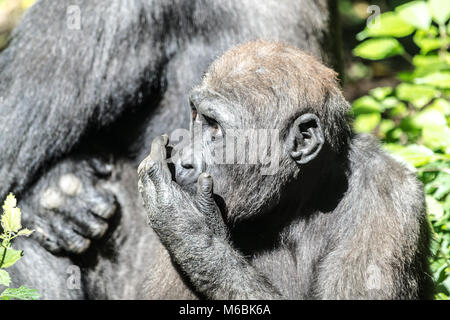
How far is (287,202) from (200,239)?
50 cm

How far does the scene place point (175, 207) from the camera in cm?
326

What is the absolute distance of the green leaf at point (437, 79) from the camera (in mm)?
4418

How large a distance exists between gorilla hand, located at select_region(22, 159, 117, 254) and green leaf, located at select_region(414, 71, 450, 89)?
77.3 inches

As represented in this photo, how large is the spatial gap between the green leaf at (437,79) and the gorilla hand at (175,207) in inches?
70.1

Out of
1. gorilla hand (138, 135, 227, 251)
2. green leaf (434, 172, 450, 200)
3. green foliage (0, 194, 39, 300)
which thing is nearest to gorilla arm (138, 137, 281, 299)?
gorilla hand (138, 135, 227, 251)

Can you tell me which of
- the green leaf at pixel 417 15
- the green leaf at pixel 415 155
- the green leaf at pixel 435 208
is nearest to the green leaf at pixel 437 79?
the green leaf at pixel 417 15

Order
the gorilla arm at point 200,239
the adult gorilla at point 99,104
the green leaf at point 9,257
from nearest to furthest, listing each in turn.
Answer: the green leaf at point 9,257, the gorilla arm at point 200,239, the adult gorilla at point 99,104

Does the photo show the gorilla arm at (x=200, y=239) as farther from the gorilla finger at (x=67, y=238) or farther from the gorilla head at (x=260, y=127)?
the gorilla finger at (x=67, y=238)

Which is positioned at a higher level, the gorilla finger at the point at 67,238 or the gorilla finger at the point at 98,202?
the gorilla finger at the point at 98,202

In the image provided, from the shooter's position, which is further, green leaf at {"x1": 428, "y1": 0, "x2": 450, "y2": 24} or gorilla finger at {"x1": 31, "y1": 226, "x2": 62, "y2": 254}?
green leaf at {"x1": 428, "y1": 0, "x2": 450, "y2": 24}

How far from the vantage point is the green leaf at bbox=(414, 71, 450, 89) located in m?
4.42

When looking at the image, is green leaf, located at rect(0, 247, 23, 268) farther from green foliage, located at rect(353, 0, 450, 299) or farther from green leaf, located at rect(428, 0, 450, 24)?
green leaf, located at rect(428, 0, 450, 24)

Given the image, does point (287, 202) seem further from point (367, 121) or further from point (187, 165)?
point (367, 121)
